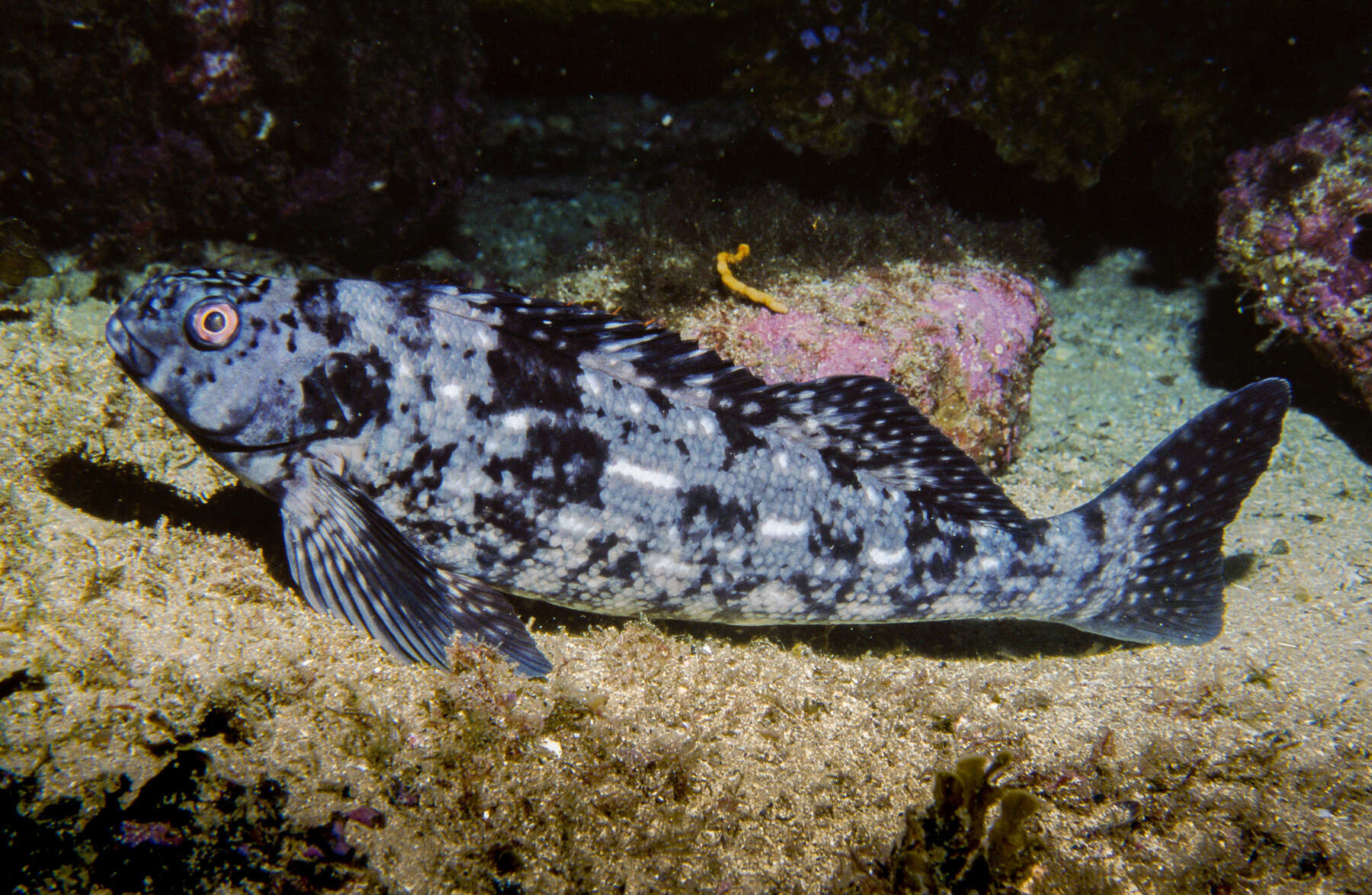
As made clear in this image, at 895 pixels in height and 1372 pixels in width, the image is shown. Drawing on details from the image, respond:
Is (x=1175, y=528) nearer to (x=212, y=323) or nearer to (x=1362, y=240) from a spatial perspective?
(x=1362, y=240)

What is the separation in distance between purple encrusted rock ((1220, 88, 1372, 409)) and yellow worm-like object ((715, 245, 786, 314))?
4152 mm

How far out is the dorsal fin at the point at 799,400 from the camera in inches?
118

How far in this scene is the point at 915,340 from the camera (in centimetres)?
405

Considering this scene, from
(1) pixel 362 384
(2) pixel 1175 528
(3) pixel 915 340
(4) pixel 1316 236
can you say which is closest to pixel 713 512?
(1) pixel 362 384

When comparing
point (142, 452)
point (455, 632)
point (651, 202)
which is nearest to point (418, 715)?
point (455, 632)

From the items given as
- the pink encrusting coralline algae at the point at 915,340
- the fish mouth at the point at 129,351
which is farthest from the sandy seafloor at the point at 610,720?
the pink encrusting coralline algae at the point at 915,340

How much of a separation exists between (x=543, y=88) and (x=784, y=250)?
4.38 metres

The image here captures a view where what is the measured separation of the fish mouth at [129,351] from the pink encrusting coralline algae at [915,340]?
→ 2.78 metres

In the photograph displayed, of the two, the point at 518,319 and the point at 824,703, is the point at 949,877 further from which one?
the point at 518,319

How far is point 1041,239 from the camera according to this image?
6.14 m

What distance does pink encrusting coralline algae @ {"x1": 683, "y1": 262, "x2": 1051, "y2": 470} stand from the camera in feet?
13.0

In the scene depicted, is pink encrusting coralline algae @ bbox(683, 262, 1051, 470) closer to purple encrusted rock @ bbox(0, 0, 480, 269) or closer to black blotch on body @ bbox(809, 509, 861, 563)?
black blotch on body @ bbox(809, 509, 861, 563)

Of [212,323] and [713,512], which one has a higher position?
[212,323]

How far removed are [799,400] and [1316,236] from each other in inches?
189
